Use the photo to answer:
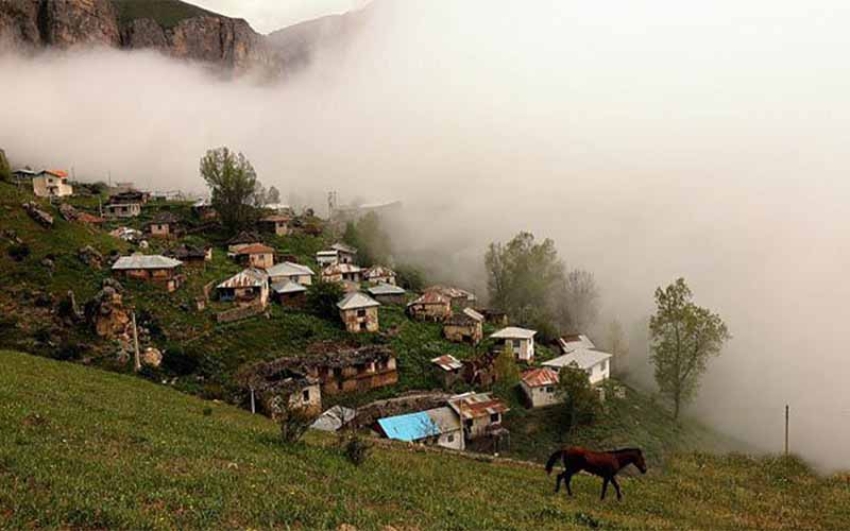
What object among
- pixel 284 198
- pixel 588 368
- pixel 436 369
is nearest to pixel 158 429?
pixel 436 369

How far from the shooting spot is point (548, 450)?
161ft

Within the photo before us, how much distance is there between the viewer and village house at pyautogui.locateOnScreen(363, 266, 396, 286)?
9500 cm

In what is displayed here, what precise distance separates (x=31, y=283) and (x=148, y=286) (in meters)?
10.5

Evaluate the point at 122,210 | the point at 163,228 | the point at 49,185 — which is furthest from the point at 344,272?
the point at 49,185

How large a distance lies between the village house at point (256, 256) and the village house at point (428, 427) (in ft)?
149

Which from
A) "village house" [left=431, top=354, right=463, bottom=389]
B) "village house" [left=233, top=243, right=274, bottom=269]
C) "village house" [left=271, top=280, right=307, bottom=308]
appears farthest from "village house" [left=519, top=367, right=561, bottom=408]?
"village house" [left=233, top=243, right=274, bottom=269]

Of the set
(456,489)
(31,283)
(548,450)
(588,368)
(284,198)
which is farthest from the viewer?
(284,198)

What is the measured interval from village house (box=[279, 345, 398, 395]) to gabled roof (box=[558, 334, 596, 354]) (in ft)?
105

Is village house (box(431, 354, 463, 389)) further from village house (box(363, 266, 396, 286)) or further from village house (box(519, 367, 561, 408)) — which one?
village house (box(363, 266, 396, 286))

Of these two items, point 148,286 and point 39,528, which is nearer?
point 39,528

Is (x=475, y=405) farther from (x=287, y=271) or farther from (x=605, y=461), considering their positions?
(x=287, y=271)

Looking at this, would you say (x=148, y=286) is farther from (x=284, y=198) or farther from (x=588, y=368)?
(x=284, y=198)

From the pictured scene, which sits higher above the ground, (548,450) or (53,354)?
(53,354)

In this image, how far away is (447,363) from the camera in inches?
2384
